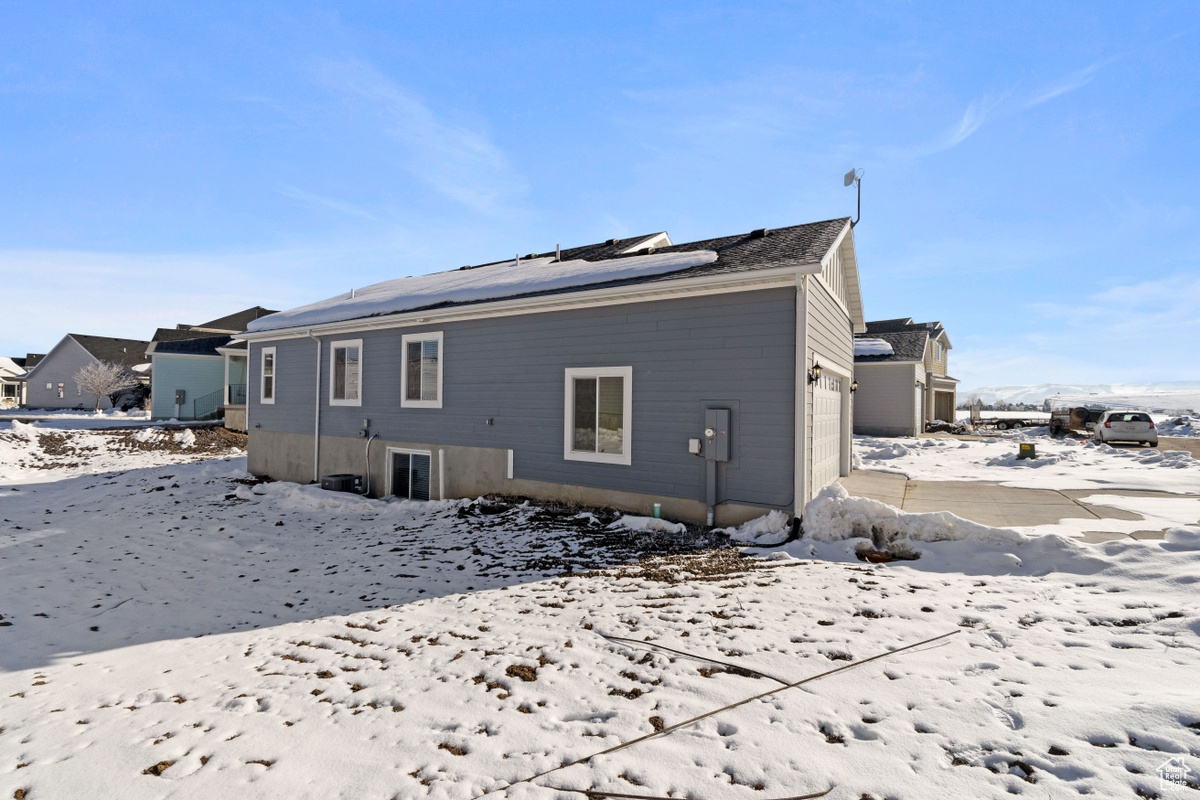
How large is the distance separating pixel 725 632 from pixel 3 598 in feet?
28.1

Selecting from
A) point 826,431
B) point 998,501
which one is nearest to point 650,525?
point 826,431

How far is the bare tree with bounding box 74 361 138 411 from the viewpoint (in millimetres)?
35406

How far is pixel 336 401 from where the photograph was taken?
14195 millimetres

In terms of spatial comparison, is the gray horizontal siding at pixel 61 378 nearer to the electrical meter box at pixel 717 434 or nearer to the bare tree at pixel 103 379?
the bare tree at pixel 103 379

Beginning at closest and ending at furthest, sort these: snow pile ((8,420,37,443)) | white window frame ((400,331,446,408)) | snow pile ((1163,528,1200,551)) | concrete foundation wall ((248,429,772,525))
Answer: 1. snow pile ((1163,528,1200,551))
2. concrete foundation wall ((248,429,772,525))
3. white window frame ((400,331,446,408))
4. snow pile ((8,420,37,443))

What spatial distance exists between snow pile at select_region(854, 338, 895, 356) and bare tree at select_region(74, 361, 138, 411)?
43.0 metres

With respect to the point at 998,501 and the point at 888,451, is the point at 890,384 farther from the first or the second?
the point at 998,501

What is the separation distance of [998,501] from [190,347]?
3698 cm

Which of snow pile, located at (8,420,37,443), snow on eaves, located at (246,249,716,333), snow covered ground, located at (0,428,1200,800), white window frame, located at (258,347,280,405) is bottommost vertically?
snow covered ground, located at (0,428,1200,800)

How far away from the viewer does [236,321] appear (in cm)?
4500

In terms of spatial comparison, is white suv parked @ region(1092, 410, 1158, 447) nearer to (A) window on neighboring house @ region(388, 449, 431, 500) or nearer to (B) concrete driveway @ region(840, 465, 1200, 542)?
(B) concrete driveway @ region(840, 465, 1200, 542)

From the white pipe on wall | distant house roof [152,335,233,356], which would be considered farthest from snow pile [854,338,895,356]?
distant house roof [152,335,233,356]

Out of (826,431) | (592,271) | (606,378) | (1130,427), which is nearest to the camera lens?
(606,378)

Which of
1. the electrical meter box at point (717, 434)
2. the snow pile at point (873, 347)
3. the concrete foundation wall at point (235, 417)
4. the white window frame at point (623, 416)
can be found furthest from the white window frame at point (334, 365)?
the snow pile at point (873, 347)
